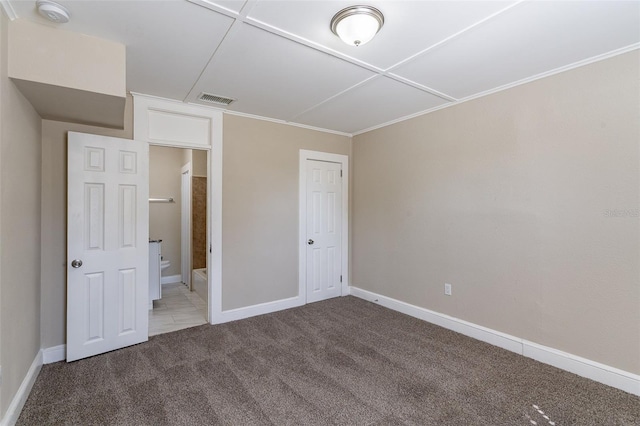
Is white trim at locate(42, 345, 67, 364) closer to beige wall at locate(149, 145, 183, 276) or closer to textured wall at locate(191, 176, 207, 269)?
textured wall at locate(191, 176, 207, 269)

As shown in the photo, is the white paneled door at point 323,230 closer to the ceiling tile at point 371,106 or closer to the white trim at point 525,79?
the ceiling tile at point 371,106

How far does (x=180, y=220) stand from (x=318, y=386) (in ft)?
15.2

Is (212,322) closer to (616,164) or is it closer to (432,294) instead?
(432,294)

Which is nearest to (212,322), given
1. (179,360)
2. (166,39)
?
(179,360)

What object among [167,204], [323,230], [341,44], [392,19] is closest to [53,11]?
[341,44]

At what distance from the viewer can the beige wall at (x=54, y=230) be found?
2.79m

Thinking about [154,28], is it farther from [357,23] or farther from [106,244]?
[106,244]

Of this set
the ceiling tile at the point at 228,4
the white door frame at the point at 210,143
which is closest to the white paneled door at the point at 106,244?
the white door frame at the point at 210,143

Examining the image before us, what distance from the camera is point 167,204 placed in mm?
5824

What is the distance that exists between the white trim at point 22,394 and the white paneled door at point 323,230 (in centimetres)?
292

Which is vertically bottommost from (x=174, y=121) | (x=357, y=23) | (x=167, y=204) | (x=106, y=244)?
(x=106, y=244)

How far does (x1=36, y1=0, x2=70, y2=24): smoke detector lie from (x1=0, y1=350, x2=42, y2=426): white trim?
95.3 inches

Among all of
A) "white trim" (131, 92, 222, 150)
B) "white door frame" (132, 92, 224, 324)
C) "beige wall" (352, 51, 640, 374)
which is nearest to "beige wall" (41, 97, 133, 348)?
"white trim" (131, 92, 222, 150)

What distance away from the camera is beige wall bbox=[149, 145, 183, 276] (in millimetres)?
5668
